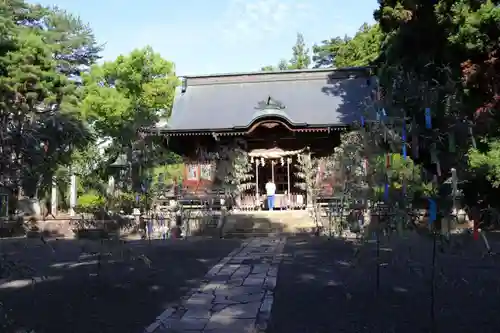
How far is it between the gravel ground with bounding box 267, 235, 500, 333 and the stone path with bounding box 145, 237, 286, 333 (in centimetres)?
18

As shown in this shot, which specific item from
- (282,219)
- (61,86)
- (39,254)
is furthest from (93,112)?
(39,254)

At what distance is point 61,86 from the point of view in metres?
21.0

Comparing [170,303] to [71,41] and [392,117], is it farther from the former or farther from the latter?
[71,41]

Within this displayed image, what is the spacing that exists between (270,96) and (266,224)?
6435mm

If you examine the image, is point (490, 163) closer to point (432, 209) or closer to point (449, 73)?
point (449, 73)

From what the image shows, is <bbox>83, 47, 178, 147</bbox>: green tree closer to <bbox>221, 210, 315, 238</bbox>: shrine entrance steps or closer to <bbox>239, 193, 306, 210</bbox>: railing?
<bbox>239, 193, 306, 210</bbox>: railing

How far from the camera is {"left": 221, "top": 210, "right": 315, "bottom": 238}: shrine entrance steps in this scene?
48.5 feet

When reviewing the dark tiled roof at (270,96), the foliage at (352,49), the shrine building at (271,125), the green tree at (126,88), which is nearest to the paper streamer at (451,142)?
the shrine building at (271,125)

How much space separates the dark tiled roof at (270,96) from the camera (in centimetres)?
1903

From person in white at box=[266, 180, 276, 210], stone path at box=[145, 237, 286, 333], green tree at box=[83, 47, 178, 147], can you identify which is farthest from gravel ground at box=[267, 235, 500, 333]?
green tree at box=[83, 47, 178, 147]

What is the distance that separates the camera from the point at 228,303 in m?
5.41

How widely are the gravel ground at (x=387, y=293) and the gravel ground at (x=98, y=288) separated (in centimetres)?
141

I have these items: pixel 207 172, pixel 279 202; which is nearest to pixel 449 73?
pixel 279 202

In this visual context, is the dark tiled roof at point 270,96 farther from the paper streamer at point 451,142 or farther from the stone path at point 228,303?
the paper streamer at point 451,142
